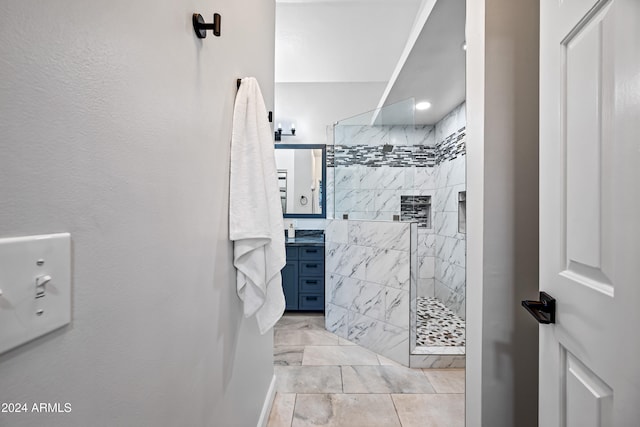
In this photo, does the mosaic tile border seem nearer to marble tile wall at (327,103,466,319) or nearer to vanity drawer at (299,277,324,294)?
marble tile wall at (327,103,466,319)

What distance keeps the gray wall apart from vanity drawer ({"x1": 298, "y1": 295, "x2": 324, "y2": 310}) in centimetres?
235

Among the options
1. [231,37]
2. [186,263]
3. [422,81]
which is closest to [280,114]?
[422,81]

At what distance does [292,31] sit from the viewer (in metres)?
2.87

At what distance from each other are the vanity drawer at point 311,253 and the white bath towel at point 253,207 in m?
2.24

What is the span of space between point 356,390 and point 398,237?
1.16m

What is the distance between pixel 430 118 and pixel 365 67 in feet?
3.51

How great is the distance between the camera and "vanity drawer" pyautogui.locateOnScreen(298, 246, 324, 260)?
11.2 ft

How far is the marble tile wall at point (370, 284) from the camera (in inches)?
93.6

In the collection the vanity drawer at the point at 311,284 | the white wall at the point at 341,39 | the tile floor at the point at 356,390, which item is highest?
the white wall at the point at 341,39

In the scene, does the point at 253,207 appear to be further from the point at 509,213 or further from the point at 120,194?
the point at 509,213

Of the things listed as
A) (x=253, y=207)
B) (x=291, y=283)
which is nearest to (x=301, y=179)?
(x=291, y=283)

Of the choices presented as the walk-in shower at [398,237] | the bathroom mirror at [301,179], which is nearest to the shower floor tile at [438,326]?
the walk-in shower at [398,237]

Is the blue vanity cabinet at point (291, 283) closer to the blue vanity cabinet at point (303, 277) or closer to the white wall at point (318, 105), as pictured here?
the blue vanity cabinet at point (303, 277)

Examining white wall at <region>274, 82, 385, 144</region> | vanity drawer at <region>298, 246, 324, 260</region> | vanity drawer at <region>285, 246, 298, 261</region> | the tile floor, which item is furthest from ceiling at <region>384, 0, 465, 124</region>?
the tile floor
